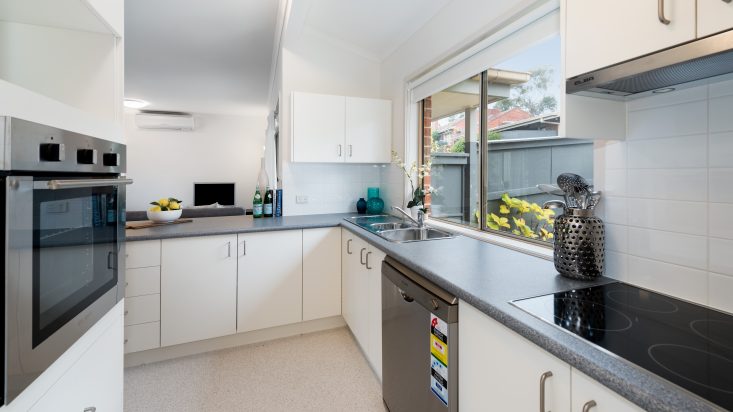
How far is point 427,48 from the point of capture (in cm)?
246

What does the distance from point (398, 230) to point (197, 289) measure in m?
1.46

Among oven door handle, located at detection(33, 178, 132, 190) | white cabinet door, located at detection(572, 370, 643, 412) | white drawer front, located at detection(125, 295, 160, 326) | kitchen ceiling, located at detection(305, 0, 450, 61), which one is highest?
kitchen ceiling, located at detection(305, 0, 450, 61)

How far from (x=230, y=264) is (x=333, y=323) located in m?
0.99

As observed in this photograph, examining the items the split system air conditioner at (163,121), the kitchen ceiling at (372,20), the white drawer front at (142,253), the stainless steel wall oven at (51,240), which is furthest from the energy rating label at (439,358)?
the split system air conditioner at (163,121)

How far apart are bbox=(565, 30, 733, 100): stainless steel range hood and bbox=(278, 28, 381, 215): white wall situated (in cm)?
234

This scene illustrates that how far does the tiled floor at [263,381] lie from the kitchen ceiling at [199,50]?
2778 millimetres

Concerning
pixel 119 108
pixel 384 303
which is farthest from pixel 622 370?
pixel 119 108

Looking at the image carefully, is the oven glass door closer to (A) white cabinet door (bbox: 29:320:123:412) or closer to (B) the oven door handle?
(B) the oven door handle

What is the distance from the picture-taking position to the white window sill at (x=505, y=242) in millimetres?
1569

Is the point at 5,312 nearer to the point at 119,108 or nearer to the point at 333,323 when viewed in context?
the point at 119,108

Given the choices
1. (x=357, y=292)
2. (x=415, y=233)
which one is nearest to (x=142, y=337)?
(x=357, y=292)

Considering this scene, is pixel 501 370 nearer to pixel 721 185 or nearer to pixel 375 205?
pixel 721 185

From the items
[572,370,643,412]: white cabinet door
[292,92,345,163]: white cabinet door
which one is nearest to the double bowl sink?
[292,92,345,163]: white cabinet door

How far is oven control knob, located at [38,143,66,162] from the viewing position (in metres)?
0.81
